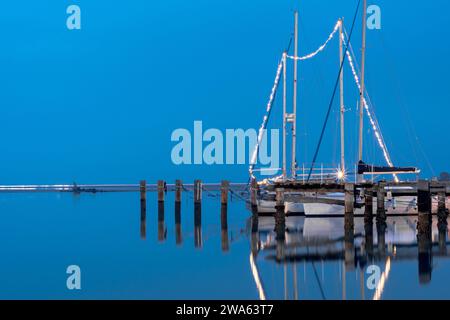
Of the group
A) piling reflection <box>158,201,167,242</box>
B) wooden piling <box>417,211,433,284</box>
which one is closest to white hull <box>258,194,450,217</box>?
piling reflection <box>158,201,167,242</box>

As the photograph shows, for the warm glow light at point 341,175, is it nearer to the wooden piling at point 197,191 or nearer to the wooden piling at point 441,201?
the wooden piling at point 441,201

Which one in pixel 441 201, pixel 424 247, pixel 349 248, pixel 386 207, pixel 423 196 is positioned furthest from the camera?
pixel 386 207

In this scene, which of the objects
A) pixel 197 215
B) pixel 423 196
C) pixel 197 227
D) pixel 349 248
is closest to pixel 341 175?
pixel 197 215

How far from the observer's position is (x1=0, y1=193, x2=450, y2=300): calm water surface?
20.3 m

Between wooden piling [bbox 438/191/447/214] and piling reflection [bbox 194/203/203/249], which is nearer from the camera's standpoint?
wooden piling [bbox 438/191/447/214]

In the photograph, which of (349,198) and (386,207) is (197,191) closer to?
(349,198)

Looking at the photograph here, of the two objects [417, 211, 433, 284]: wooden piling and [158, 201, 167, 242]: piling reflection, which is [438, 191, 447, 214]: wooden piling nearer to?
[417, 211, 433, 284]: wooden piling

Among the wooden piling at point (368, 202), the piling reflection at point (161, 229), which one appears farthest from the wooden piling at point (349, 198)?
the piling reflection at point (161, 229)

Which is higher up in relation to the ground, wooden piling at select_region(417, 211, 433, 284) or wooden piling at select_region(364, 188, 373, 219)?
wooden piling at select_region(364, 188, 373, 219)

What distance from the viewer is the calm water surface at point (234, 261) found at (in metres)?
20.3

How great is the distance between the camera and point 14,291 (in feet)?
70.5

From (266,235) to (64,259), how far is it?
906 cm

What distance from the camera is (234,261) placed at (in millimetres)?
25828

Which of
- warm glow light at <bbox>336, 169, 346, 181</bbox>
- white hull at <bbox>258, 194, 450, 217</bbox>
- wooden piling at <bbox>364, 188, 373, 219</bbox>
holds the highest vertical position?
warm glow light at <bbox>336, 169, 346, 181</bbox>
